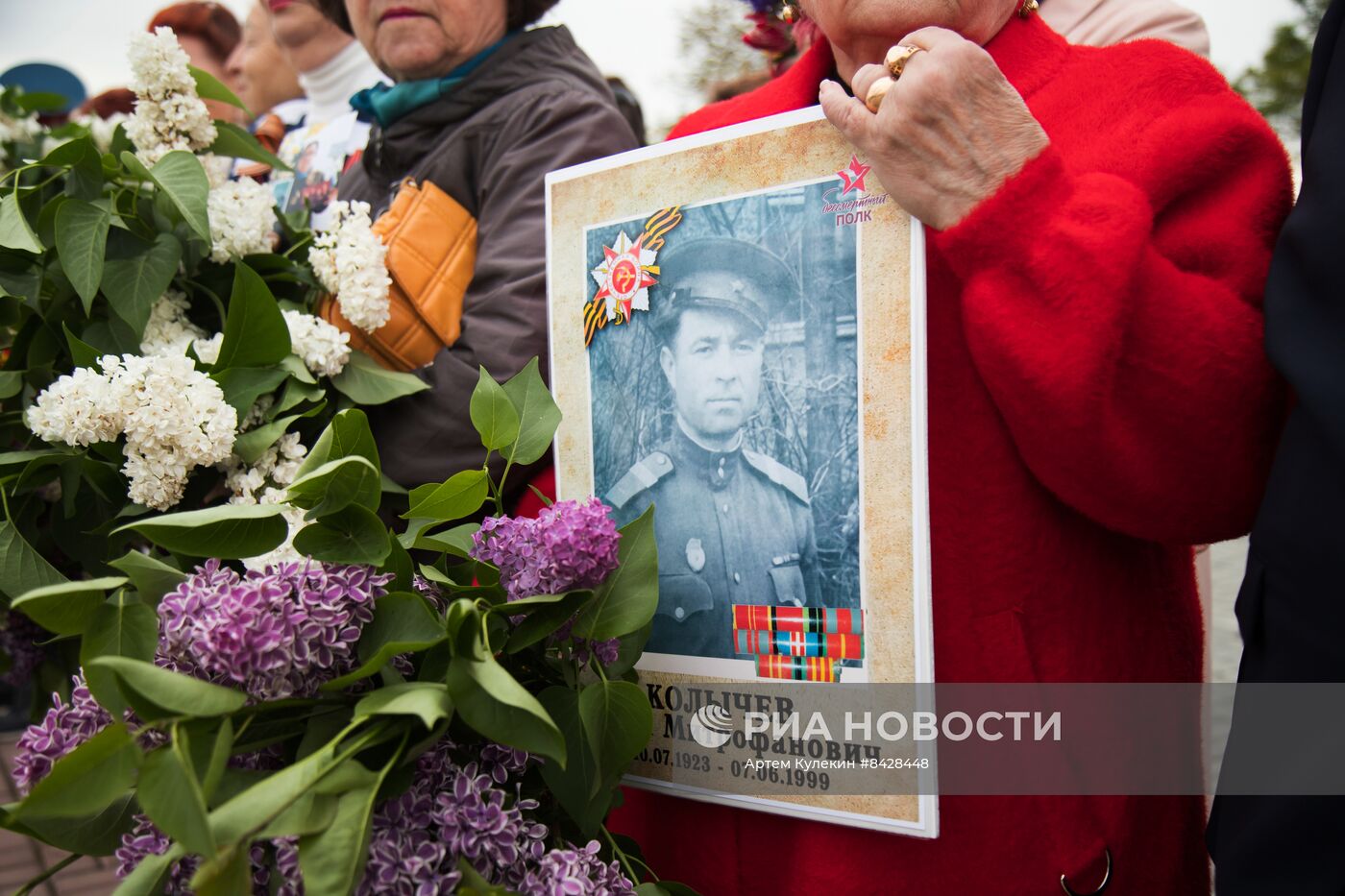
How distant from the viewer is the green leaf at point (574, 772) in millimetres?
899

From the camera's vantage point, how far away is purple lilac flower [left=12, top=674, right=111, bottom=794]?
2.81 ft

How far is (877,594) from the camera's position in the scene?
948mm

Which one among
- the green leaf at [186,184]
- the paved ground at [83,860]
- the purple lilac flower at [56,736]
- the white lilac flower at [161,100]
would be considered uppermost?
the white lilac flower at [161,100]

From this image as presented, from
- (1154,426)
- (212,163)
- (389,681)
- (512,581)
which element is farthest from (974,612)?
(212,163)

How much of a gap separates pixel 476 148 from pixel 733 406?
2.13ft

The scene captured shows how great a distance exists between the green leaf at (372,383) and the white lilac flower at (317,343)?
27 mm

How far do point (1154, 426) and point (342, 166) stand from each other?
1.42 metres

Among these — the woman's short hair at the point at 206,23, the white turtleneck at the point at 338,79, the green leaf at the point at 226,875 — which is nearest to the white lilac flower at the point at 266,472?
the green leaf at the point at 226,875

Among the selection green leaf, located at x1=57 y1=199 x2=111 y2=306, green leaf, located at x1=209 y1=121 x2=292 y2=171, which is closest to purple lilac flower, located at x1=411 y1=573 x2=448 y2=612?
green leaf, located at x1=57 y1=199 x2=111 y2=306

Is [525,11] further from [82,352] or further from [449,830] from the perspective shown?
[449,830]

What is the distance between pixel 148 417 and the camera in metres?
1.09

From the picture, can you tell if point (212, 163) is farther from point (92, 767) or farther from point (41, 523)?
point (92, 767)
